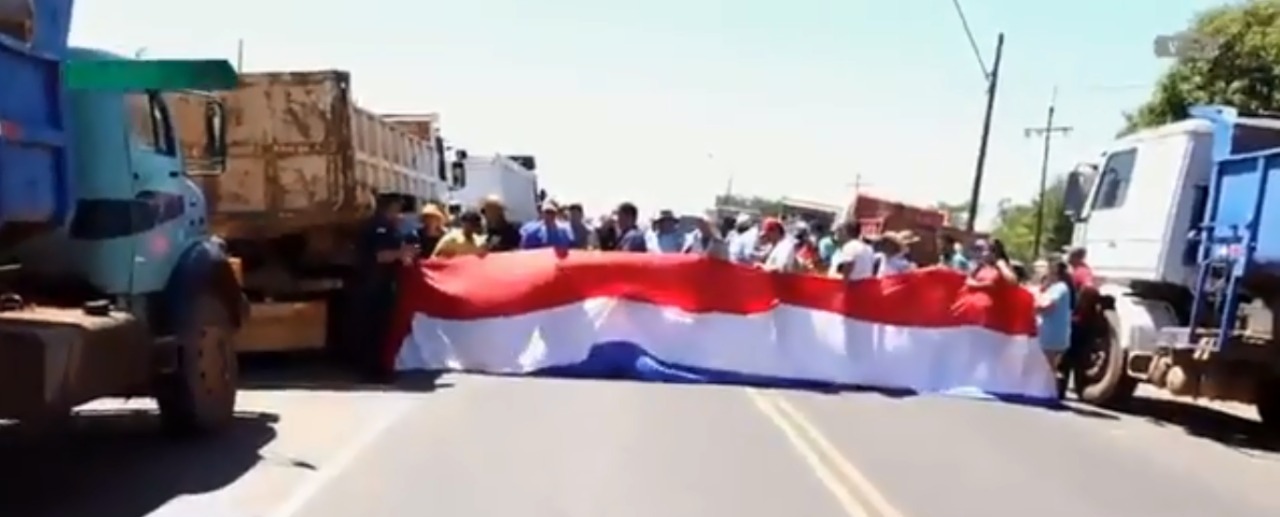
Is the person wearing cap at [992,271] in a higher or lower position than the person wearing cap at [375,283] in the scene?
higher

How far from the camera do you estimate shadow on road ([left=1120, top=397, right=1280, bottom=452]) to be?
1606cm

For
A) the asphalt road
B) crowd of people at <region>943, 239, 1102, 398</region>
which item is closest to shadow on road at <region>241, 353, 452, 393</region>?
the asphalt road

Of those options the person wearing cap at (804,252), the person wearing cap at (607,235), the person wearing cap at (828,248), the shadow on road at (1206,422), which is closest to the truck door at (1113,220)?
the shadow on road at (1206,422)

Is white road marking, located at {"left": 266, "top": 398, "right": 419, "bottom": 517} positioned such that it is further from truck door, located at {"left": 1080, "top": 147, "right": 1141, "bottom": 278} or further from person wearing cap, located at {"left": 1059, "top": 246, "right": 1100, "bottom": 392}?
truck door, located at {"left": 1080, "top": 147, "right": 1141, "bottom": 278}

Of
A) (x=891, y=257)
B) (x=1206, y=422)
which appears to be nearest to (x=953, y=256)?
(x=891, y=257)

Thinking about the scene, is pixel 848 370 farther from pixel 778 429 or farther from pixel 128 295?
pixel 128 295

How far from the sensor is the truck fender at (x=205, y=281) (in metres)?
11.8

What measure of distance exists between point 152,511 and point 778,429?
5.66 metres

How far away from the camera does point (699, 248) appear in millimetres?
22781

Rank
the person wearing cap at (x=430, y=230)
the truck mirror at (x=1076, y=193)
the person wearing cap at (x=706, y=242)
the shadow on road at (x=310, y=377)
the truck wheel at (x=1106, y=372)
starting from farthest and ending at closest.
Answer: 1. the person wearing cap at (x=430, y=230)
2. the truck mirror at (x=1076, y=193)
3. the person wearing cap at (x=706, y=242)
4. the truck wheel at (x=1106, y=372)
5. the shadow on road at (x=310, y=377)

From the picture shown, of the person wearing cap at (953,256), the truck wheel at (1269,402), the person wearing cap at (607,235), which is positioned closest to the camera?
the truck wheel at (1269,402)

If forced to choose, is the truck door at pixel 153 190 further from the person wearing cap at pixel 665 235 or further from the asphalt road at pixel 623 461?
the person wearing cap at pixel 665 235

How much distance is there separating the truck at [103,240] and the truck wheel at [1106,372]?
346 inches

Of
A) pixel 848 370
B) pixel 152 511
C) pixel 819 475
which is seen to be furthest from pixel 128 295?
pixel 848 370
